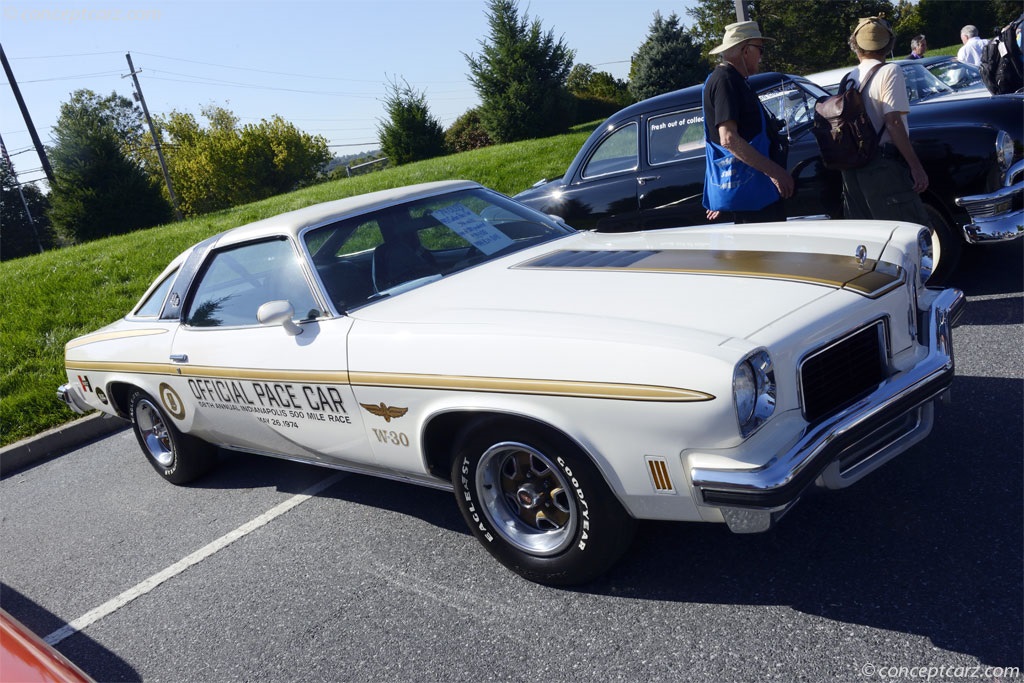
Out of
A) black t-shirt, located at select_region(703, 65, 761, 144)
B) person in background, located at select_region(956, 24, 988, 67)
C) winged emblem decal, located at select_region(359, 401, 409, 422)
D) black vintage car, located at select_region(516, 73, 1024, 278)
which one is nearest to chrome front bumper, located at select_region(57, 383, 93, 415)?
winged emblem decal, located at select_region(359, 401, 409, 422)

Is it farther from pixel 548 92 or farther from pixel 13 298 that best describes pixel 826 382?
pixel 548 92

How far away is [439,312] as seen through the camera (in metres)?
3.20

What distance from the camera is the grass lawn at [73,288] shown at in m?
6.95

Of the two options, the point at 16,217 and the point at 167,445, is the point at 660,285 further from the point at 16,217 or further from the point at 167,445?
the point at 16,217

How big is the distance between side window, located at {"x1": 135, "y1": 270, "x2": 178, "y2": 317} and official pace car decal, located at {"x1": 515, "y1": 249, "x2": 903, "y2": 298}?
86.2 inches

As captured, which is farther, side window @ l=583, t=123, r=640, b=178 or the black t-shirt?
side window @ l=583, t=123, r=640, b=178

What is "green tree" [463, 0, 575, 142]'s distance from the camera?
28203 mm

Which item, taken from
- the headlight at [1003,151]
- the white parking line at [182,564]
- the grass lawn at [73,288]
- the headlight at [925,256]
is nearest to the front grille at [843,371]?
the headlight at [925,256]

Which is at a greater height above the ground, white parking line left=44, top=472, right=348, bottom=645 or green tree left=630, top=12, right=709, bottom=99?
green tree left=630, top=12, right=709, bottom=99

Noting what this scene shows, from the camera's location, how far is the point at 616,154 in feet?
22.1

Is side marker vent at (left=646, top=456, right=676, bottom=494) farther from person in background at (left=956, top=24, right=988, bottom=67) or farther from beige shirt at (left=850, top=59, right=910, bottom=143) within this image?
person in background at (left=956, top=24, right=988, bottom=67)

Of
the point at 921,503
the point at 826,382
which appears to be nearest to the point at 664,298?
the point at 826,382

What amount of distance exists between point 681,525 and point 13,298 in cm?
948

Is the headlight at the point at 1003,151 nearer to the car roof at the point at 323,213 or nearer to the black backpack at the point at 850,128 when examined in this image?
the black backpack at the point at 850,128
